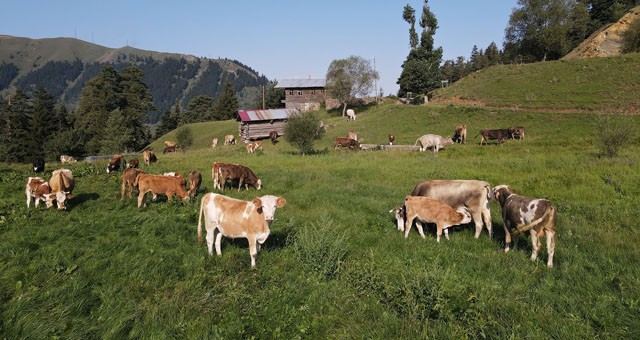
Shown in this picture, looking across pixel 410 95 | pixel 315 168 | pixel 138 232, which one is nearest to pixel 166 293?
pixel 138 232

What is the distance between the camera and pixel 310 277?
23.6 ft

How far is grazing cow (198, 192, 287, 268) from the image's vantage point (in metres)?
7.82

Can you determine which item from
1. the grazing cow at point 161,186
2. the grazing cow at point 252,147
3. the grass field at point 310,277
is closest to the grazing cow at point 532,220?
the grass field at point 310,277

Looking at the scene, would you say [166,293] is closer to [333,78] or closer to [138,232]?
[138,232]

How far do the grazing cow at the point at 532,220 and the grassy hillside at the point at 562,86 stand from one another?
28757 millimetres

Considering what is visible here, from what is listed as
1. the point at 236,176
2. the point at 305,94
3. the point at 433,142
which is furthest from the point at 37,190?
the point at 305,94

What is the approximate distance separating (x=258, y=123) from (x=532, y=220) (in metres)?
44.1

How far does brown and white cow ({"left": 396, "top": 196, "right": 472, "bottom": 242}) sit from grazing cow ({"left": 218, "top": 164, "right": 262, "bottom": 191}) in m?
7.97

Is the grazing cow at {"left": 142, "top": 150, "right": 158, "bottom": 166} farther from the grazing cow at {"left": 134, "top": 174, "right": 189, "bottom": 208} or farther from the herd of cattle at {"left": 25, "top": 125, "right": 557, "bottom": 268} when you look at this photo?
the grazing cow at {"left": 134, "top": 174, "right": 189, "bottom": 208}

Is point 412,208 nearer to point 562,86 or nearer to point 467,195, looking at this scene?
point 467,195

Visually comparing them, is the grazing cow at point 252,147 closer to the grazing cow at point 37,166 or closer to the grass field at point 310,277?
the grazing cow at point 37,166

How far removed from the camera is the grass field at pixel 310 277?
5.54 m

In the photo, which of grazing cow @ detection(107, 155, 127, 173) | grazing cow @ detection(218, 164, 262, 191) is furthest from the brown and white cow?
grazing cow @ detection(107, 155, 127, 173)

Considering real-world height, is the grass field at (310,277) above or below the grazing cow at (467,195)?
below
